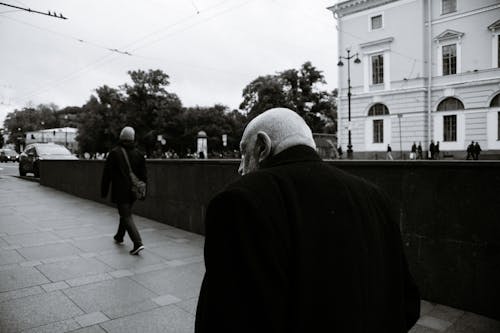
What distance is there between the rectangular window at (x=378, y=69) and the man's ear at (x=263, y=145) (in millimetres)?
40194

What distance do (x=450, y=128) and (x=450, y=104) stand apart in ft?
6.60

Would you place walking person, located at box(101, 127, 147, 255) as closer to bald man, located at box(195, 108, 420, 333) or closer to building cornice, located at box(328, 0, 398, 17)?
bald man, located at box(195, 108, 420, 333)

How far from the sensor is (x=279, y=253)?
133 centimetres

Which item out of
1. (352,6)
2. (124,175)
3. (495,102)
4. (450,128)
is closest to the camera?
(124,175)

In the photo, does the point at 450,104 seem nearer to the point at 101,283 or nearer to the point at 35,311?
the point at 101,283

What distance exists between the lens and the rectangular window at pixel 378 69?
129 feet

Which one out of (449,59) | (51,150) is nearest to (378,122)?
(449,59)

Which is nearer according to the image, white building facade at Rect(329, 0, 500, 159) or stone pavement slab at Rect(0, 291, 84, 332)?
stone pavement slab at Rect(0, 291, 84, 332)

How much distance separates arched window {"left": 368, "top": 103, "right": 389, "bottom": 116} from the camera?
38.8 metres

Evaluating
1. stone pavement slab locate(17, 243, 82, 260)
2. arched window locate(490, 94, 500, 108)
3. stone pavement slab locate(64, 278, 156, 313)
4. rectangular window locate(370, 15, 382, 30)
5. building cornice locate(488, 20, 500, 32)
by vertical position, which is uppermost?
rectangular window locate(370, 15, 382, 30)

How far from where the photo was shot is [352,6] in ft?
132

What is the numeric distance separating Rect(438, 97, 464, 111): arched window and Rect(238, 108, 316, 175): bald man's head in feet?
123

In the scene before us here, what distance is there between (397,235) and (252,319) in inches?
29.9

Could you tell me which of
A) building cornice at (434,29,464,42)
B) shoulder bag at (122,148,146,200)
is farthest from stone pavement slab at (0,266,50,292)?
building cornice at (434,29,464,42)
